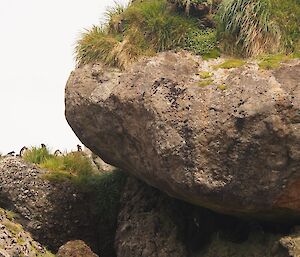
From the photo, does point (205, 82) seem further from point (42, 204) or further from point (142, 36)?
point (42, 204)

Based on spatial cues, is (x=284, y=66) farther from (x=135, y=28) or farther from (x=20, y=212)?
(x=20, y=212)

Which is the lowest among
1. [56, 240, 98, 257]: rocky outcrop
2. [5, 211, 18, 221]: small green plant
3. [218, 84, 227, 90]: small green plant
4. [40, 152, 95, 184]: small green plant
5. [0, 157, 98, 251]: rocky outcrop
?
[56, 240, 98, 257]: rocky outcrop

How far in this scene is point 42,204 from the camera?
1756 cm

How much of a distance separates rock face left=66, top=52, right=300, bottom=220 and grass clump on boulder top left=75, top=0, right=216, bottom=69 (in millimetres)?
935

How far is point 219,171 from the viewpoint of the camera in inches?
527

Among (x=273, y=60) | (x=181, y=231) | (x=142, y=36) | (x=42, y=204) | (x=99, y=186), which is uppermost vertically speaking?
(x=142, y=36)

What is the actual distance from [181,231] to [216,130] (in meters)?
4.53

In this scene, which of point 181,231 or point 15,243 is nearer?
point 15,243

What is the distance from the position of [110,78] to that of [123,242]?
4.62m

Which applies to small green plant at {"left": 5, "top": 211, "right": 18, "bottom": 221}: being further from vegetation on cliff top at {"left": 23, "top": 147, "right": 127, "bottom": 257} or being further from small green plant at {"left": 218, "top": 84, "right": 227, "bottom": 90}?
small green plant at {"left": 218, "top": 84, "right": 227, "bottom": 90}

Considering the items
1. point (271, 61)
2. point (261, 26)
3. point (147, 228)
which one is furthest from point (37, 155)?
point (271, 61)

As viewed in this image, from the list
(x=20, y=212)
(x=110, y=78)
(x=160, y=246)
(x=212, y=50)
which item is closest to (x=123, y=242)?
(x=160, y=246)

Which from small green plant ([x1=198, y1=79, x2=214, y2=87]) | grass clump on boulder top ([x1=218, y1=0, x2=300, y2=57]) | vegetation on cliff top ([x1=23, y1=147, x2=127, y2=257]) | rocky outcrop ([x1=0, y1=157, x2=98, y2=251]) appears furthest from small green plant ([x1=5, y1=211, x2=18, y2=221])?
grass clump on boulder top ([x1=218, y1=0, x2=300, y2=57])

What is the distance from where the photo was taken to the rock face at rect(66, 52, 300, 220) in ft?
42.5
